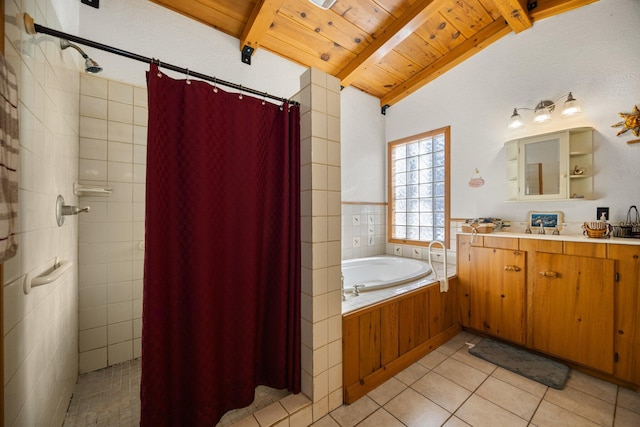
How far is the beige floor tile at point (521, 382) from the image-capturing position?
5.18ft

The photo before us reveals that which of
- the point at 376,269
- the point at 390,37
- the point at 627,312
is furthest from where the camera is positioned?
the point at 376,269

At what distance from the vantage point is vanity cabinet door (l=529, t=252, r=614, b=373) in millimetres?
1626

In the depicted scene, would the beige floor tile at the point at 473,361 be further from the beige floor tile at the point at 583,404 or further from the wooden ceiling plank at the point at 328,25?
the wooden ceiling plank at the point at 328,25

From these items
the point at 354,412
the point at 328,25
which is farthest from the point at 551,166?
the point at 354,412

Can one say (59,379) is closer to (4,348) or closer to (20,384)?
(20,384)

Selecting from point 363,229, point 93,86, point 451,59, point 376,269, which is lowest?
point 376,269

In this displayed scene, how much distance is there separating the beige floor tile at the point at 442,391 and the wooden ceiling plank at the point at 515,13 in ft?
10.3

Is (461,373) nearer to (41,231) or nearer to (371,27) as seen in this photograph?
(41,231)

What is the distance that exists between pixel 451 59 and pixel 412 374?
3.21 meters

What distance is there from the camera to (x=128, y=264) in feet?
5.86

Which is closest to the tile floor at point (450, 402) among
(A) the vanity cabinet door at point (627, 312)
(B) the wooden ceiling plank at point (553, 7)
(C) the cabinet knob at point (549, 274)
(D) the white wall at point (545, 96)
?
(A) the vanity cabinet door at point (627, 312)

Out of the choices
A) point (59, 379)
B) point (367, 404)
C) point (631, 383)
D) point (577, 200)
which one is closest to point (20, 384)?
point (59, 379)

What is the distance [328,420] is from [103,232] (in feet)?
6.32

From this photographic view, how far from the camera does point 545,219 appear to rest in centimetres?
222
